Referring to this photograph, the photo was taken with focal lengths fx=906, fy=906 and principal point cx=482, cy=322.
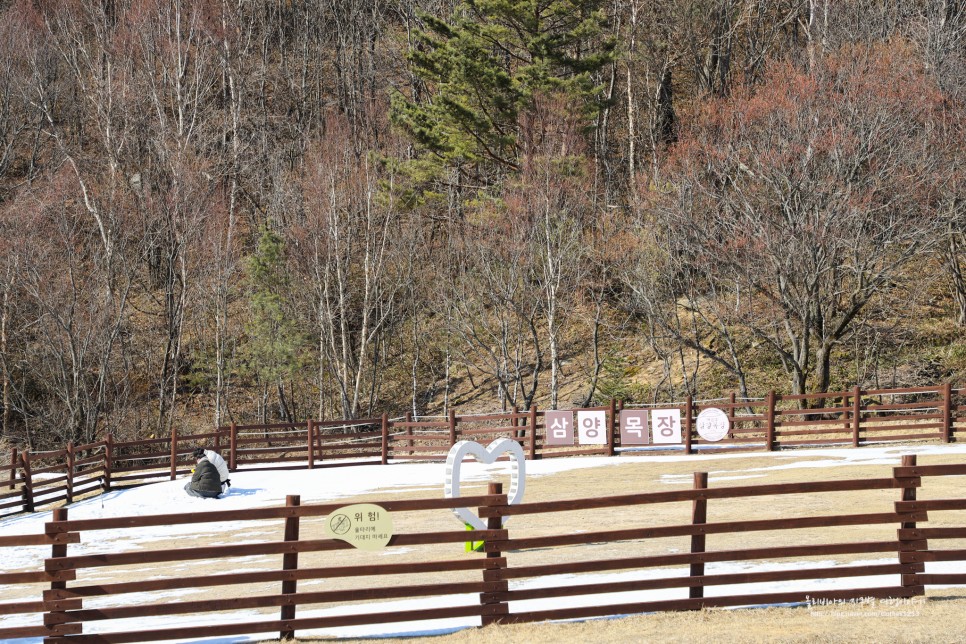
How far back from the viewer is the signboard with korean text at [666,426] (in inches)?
997

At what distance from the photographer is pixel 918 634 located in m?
7.92

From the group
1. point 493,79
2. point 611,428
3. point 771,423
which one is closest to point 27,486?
point 611,428

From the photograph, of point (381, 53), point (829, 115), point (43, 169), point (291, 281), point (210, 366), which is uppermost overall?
point (381, 53)

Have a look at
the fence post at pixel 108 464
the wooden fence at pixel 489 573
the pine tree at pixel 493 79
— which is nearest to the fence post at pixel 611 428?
the fence post at pixel 108 464

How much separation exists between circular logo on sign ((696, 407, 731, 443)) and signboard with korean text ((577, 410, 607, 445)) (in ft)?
8.93

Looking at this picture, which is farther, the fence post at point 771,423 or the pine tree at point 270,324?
the pine tree at point 270,324

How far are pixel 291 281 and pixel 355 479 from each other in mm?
19244

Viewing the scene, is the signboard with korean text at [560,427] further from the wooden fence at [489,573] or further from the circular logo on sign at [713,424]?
the wooden fence at [489,573]

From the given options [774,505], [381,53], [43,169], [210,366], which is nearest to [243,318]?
[210,366]

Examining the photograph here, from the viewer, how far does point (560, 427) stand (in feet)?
85.0

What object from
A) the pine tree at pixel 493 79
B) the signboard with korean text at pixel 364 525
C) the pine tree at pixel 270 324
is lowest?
the signboard with korean text at pixel 364 525

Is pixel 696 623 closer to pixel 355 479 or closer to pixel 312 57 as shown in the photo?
pixel 355 479

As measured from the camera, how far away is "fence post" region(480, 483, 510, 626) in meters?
8.95

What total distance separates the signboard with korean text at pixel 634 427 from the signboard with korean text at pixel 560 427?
5.15 ft
